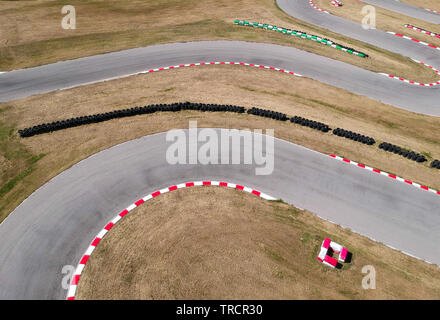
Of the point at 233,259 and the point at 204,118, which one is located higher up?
the point at 204,118

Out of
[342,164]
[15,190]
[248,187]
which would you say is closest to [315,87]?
[342,164]

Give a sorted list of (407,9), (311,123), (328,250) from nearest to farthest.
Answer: (328,250)
(311,123)
(407,9)

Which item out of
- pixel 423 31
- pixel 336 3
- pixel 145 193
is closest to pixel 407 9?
pixel 423 31

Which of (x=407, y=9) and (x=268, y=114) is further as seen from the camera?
(x=407, y=9)

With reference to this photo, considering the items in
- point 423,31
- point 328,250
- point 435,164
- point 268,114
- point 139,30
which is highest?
point 423,31

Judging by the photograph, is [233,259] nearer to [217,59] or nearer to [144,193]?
[144,193]

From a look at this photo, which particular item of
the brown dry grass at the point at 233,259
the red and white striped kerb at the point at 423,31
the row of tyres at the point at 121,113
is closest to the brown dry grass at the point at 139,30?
the red and white striped kerb at the point at 423,31

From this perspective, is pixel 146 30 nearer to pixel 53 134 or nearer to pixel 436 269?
pixel 53 134
